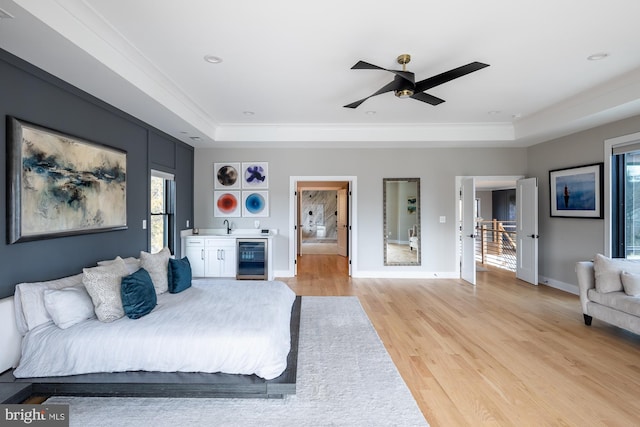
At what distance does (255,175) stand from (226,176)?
579 millimetres

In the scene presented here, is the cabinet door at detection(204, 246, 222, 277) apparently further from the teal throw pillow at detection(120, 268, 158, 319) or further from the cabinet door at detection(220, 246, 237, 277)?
the teal throw pillow at detection(120, 268, 158, 319)

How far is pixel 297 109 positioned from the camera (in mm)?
4672

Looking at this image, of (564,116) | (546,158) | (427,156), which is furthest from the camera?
(427,156)

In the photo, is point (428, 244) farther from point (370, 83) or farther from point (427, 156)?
point (370, 83)

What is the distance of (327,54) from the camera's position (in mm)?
3014

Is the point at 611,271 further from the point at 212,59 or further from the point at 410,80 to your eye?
the point at 212,59

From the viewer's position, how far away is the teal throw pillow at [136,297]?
→ 8.31ft

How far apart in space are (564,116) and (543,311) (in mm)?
2770

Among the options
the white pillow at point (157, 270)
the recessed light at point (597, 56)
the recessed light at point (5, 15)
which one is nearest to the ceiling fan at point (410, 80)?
the recessed light at point (597, 56)

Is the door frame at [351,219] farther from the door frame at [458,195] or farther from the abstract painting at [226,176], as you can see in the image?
the door frame at [458,195]

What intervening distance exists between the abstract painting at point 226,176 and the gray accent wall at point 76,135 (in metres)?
1.15

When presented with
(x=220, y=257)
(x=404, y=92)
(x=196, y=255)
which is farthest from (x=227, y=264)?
(x=404, y=92)

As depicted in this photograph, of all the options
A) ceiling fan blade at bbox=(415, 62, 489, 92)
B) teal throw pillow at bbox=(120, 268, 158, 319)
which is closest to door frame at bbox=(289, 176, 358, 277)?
ceiling fan blade at bbox=(415, 62, 489, 92)

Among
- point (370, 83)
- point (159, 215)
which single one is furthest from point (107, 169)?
point (370, 83)
